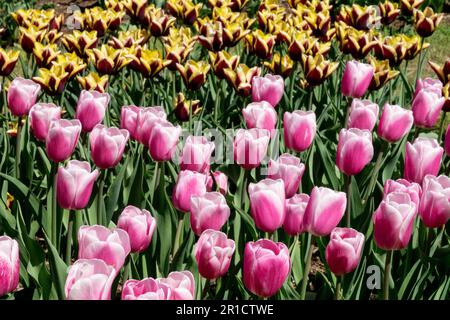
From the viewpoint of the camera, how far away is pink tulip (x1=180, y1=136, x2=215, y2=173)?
2.41 m

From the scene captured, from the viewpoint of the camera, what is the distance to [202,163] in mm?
2420

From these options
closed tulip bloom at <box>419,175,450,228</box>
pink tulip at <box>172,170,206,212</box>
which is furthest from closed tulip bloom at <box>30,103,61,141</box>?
closed tulip bloom at <box>419,175,450,228</box>

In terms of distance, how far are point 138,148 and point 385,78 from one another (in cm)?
135

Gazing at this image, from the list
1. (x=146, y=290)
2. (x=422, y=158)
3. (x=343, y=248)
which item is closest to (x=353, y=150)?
(x=422, y=158)

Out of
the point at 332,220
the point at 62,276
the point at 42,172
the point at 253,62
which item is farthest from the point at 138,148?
the point at 253,62

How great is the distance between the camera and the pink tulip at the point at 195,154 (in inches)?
94.9

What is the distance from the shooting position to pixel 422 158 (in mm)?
2404

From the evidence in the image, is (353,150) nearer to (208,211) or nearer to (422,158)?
(422,158)

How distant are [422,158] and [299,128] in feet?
1.41

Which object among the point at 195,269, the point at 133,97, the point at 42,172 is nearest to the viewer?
the point at 195,269

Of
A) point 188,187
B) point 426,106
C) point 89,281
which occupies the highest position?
point 89,281

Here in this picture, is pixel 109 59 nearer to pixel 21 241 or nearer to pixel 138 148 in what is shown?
pixel 138 148

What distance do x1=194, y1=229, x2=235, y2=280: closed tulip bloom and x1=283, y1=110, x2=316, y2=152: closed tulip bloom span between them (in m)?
0.79

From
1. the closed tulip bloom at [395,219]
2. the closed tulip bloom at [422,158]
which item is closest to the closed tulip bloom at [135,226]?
the closed tulip bloom at [395,219]
